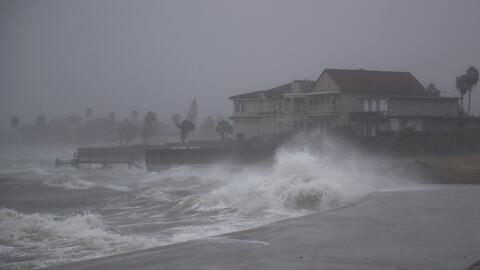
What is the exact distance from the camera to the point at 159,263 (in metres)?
9.84

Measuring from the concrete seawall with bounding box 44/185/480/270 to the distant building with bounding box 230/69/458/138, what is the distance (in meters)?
33.5

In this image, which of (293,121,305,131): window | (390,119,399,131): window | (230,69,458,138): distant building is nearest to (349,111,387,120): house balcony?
(230,69,458,138): distant building

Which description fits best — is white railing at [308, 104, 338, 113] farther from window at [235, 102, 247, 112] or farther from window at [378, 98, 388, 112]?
window at [235, 102, 247, 112]

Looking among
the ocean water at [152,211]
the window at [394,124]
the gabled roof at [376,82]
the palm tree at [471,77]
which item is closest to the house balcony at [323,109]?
the gabled roof at [376,82]

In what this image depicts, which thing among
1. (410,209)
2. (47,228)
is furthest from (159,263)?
(410,209)

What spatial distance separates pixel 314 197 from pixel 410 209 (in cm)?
497

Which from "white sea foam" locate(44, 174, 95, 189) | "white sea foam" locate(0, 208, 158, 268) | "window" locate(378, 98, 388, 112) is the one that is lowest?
"white sea foam" locate(44, 174, 95, 189)

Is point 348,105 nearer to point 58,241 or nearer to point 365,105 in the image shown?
point 365,105

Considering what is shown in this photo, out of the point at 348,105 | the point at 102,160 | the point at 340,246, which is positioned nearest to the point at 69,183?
the point at 348,105

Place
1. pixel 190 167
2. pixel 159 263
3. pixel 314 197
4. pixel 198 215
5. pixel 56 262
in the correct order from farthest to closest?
pixel 190 167, pixel 314 197, pixel 198 215, pixel 56 262, pixel 159 263

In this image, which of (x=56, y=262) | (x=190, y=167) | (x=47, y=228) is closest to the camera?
(x=56, y=262)

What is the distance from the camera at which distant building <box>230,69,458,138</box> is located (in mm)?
48094

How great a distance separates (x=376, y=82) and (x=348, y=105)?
444cm

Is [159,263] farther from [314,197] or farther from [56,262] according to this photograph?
[314,197]
